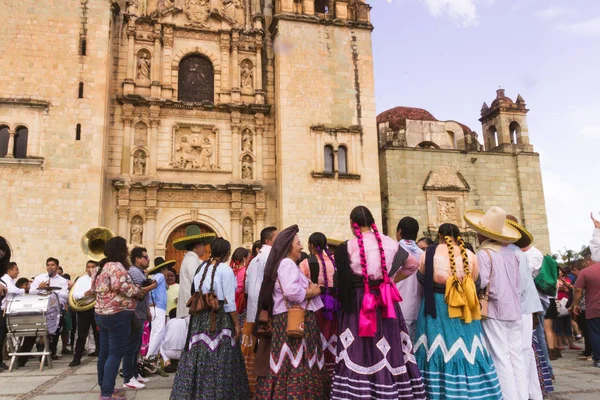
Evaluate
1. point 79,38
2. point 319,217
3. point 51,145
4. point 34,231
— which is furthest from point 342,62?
point 34,231

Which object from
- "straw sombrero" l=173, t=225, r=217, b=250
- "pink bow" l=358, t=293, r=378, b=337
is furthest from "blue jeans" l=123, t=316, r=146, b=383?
"pink bow" l=358, t=293, r=378, b=337

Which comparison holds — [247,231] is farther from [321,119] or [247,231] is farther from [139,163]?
[321,119]

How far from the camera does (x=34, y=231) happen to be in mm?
14453

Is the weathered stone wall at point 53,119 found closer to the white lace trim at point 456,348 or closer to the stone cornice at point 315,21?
the stone cornice at point 315,21

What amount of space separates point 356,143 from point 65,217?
383 inches

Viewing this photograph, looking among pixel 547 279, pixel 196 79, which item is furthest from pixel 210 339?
pixel 196 79

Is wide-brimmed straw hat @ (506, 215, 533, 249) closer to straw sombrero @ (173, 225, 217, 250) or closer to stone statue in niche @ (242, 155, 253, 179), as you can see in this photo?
straw sombrero @ (173, 225, 217, 250)

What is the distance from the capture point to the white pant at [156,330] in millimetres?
7980

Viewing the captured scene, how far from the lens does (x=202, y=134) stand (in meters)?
17.3

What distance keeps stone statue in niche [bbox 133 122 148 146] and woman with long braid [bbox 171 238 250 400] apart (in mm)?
12150

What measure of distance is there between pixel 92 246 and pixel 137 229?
7.92 metres

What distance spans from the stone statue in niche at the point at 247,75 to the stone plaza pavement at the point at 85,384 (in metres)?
11.7

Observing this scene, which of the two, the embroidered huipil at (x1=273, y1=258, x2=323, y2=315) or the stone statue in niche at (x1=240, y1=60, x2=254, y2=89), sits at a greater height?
the stone statue in niche at (x1=240, y1=60, x2=254, y2=89)

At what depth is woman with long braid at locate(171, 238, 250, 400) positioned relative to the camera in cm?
518
